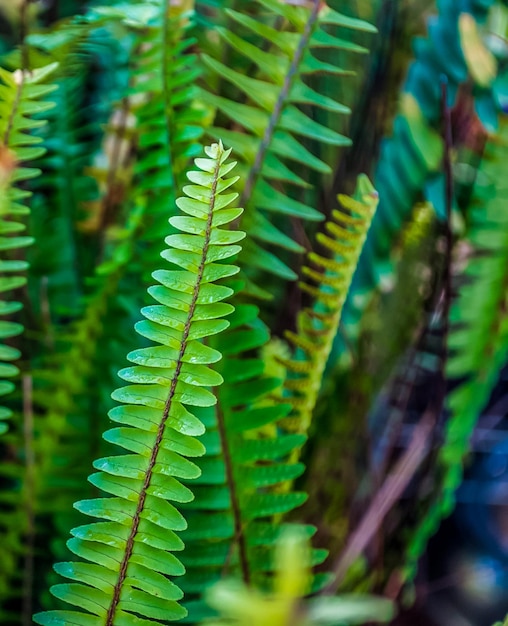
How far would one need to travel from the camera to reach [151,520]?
212 mm

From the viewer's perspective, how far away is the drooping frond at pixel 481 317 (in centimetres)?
39

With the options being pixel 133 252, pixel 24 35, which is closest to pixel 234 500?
pixel 133 252

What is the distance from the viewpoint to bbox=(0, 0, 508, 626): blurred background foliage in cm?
34

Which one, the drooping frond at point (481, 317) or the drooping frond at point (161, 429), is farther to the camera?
the drooping frond at point (481, 317)

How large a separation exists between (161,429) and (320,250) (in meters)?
0.29

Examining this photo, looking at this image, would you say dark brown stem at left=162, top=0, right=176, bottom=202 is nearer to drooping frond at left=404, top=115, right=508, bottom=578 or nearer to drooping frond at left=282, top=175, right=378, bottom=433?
drooping frond at left=282, top=175, right=378, bottom=433

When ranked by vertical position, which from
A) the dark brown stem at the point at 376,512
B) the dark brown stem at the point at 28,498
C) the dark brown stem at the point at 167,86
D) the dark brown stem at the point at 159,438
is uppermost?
the dark brown stem at the point at 167,86

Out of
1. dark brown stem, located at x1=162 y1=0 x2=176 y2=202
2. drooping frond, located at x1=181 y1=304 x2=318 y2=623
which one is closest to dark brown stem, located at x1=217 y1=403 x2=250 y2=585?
drooping frond, located at x1=181 y1=304 x2=318 y2=623

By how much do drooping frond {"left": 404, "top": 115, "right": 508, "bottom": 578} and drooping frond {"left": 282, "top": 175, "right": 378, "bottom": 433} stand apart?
0.39 ft

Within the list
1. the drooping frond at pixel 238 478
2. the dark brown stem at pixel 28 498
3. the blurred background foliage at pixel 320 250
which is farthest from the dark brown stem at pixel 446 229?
the dark brown stem at pixel 28 498

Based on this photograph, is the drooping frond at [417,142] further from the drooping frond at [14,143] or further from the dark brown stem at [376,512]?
the drooping frond at [14,143]

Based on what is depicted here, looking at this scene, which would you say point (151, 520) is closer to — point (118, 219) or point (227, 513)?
point (227, 513)

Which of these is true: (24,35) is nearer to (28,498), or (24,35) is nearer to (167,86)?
(167,86)

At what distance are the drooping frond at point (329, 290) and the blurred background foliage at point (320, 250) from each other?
0.01 meters
